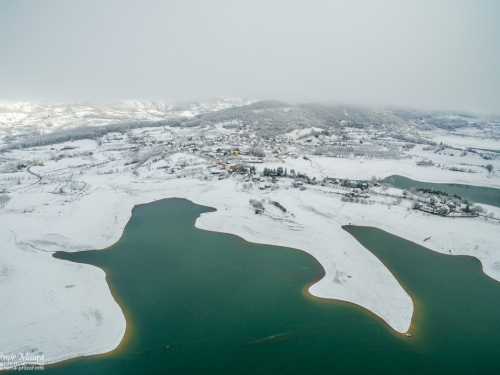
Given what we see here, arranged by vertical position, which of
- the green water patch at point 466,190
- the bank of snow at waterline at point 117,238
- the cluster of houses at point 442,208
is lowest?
the bank of snow at waterline at point 117,238

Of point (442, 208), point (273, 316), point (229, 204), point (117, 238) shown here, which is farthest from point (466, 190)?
point (117, 238)

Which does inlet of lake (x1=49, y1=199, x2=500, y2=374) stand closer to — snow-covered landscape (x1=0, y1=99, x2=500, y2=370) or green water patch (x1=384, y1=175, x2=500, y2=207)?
snow-covered landscape (x1=0, y1=99, x2=500, y2=370)

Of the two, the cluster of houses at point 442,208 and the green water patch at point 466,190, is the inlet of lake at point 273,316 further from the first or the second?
the green water patch at point 466,190

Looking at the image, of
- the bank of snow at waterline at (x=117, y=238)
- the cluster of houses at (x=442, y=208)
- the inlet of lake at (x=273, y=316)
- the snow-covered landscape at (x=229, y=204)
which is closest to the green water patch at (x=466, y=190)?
the snow-covered landscape at (x=229, y=204)

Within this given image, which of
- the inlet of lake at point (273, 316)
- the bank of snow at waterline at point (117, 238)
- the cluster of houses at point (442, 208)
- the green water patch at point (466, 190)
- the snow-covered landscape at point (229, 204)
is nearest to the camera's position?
the inlet of lake at point (273, 316)

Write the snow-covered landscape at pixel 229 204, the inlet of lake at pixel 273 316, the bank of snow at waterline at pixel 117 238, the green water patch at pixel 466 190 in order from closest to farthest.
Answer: the inlet of lake at pixel 273 316 → the bank of snow at waterline at pixel 117 238 → the snow-covered landscape at pixel 229 204 → the green water patch at pixel 466 190

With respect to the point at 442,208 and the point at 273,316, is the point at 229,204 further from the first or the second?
the point at 442,208
